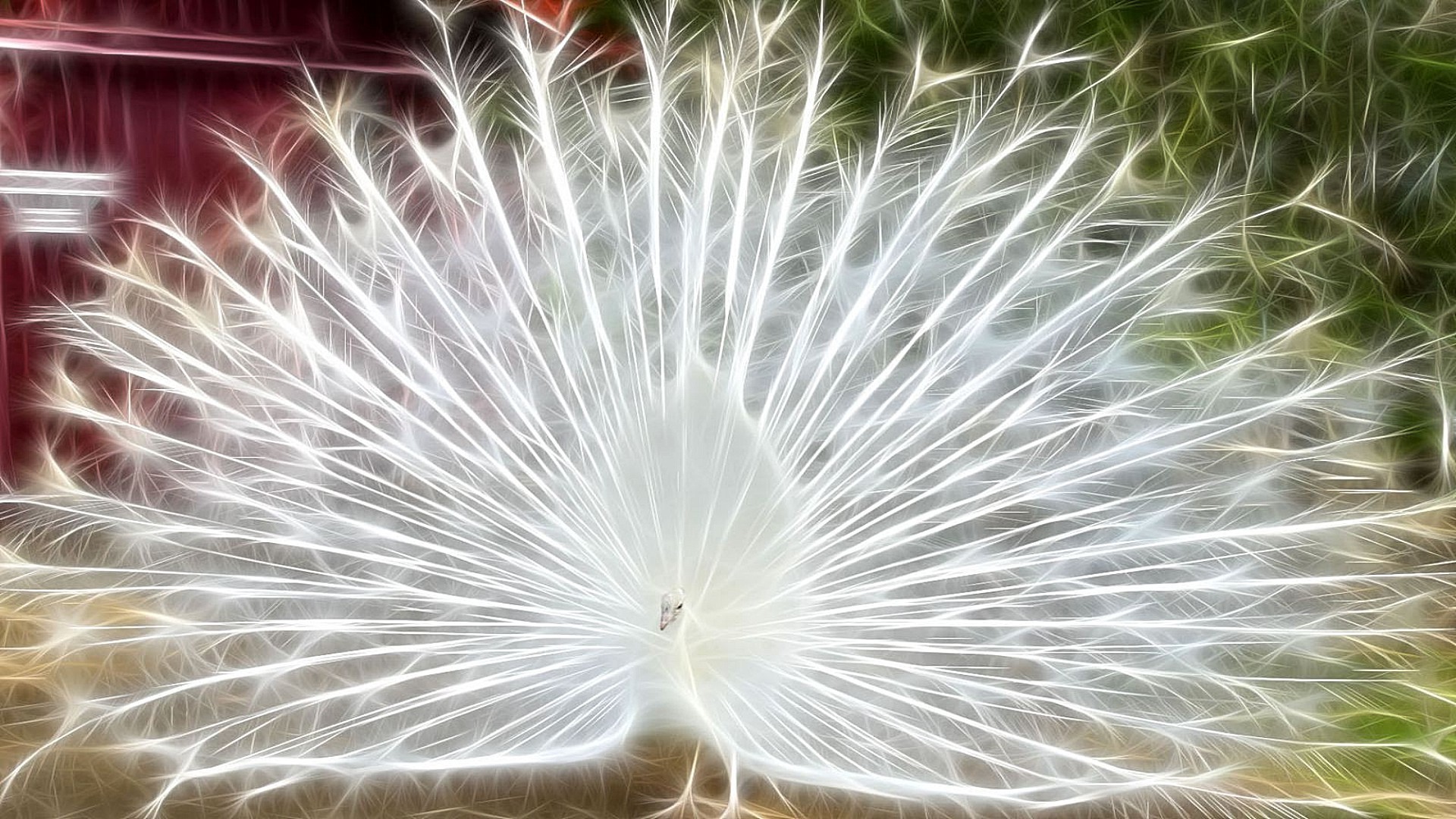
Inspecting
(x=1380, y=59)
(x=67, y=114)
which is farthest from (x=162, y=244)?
(x=1380, y=59)

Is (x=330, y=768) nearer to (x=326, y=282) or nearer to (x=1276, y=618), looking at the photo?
(x=326, y=282)

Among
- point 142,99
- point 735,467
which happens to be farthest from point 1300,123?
point 142,99

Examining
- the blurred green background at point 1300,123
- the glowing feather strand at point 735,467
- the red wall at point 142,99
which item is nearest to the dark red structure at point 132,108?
the red wall at point 142,99

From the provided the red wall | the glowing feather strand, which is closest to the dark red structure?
the red wall

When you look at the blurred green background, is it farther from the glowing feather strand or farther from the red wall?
the red wall

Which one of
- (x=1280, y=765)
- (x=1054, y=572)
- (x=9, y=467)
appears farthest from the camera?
(x=9, y=467)

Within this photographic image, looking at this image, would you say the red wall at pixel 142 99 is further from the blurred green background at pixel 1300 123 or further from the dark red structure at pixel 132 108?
the blurred green background at pixel 1300 123

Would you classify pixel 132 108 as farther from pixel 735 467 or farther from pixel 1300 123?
pixel 1300 123

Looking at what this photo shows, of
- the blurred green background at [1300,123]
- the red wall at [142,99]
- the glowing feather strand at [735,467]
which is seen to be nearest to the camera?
the glowing feather strand at [735,467]
